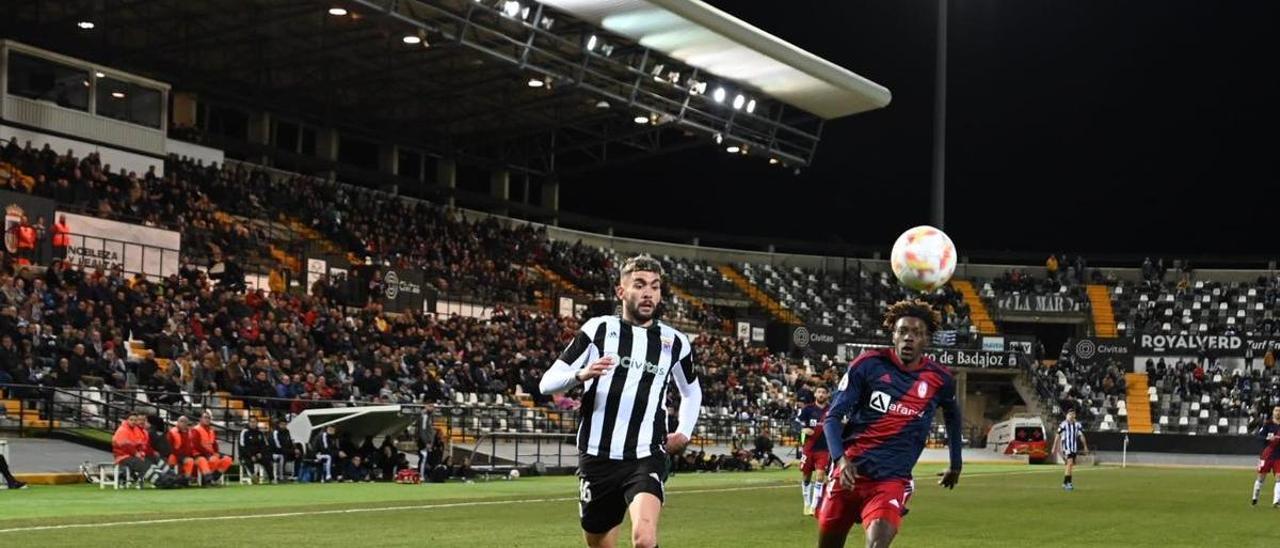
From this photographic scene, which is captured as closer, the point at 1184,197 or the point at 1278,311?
the point at 1278,311

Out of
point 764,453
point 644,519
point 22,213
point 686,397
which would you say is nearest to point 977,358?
point 764,453

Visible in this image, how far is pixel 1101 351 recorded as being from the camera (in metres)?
63.1

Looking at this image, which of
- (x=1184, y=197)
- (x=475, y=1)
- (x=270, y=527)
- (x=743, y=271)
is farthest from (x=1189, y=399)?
(x=270, y=527)

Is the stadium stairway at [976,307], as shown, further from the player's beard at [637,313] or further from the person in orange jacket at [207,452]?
the player's beard at [637,313]

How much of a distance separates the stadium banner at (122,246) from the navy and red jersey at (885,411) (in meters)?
29.2

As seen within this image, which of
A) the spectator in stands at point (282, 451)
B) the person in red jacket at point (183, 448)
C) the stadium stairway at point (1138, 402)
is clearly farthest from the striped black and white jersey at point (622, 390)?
the stadium stairway at point (1138, 402)

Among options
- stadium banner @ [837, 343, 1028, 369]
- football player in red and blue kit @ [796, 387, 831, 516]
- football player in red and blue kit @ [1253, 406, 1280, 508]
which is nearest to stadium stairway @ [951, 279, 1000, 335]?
stadium banner @ [837, 343, 1028, 369]

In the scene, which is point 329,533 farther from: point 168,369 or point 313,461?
point 168,369

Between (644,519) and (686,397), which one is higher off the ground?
(686,397)

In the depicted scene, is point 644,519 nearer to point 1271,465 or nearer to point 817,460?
point 817,460

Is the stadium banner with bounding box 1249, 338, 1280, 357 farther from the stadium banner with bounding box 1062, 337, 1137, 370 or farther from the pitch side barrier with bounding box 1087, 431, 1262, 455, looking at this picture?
the pitch side barrier with bounding box 1087, 431, 1262, 455

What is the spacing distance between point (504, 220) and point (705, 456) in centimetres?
2257

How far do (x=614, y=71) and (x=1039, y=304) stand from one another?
96.5ft

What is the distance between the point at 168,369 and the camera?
30.9 meters
